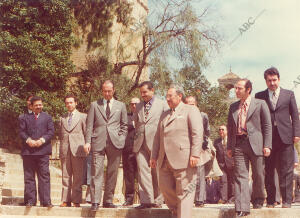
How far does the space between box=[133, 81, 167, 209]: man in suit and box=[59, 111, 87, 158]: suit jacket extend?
1.17 meters

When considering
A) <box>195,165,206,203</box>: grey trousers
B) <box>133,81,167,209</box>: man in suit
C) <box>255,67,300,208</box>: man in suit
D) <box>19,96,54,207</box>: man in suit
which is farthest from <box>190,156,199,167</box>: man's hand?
<box>19,96,54,207</box>: man in suit

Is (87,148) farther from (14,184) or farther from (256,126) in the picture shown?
(14,184)

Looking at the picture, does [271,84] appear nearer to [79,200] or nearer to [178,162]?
[178,162]

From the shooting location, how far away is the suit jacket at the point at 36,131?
8.04 metres

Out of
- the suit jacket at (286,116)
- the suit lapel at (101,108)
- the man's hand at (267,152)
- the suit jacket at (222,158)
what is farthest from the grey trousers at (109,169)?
the suit jacket at (222,158)

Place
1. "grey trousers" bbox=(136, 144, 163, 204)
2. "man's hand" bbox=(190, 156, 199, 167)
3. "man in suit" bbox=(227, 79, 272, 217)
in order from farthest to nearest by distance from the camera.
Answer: "grey trousers" bbox=(136, 144, 163, 204), "man in suit" bbox=(227, 79, 272, 217), "man's hand" bbox=(190, 156, 199, 167)

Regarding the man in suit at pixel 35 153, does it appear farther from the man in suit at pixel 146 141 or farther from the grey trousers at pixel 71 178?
the man in suit at pixel 146 141

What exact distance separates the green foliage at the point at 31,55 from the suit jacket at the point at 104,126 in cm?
918

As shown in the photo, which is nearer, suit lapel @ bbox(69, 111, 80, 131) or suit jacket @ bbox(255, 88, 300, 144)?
suit jacket @ bbox(255, 88, 300, 144)

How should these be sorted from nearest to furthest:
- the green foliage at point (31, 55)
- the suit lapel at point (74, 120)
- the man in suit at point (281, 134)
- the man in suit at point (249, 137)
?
the man in suit at point (249, 137) < the man in suit at point (281, 134) < the suit lapel at point (74, 120) < the green foliage at point (31, 55)

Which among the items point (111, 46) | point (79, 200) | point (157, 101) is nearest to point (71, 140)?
point (79, 200)

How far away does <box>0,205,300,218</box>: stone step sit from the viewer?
21.2 feet

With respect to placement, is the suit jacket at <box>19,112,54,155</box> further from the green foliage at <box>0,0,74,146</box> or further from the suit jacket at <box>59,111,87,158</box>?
the green foliage at <box>0,0,74,146</box>

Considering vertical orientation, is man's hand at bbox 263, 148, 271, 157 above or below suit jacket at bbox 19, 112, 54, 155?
below
